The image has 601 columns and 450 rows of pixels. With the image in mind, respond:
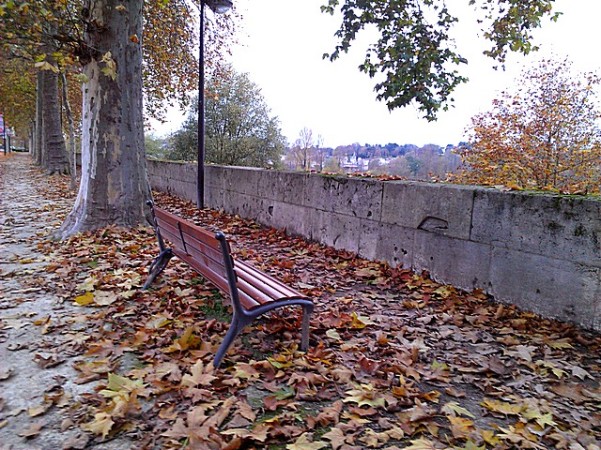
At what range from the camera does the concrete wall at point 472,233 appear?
3.71m

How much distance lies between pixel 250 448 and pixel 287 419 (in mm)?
306

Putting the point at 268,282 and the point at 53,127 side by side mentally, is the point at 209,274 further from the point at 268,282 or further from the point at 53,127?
the point at 53,127

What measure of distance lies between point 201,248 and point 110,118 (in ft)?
15.7

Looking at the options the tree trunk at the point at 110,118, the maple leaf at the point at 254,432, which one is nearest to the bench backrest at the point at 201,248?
the maple leaf at the point at 254,432

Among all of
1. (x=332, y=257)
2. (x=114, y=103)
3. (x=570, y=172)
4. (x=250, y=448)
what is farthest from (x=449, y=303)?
(x=570, y=172)

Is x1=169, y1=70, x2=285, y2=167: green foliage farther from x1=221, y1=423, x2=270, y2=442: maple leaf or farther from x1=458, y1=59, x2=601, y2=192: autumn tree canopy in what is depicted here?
x1=221, y1=423, x2=270, y2=442: maple leaf

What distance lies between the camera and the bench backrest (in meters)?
2.94

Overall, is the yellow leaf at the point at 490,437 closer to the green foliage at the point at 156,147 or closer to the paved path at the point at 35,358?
the paved path at the point at 35,358

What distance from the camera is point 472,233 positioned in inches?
180

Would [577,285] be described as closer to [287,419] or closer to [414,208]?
[414,208]

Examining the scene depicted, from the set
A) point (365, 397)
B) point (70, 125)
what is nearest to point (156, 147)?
point (70, 125)

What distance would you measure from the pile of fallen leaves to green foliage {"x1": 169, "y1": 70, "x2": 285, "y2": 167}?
1912 centimetres

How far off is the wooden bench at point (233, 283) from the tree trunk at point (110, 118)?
376cm

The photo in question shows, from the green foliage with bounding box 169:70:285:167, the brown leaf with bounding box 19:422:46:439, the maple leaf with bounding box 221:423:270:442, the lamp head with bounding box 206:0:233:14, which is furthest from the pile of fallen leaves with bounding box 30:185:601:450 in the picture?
the green foliage with bounding box 169:70:285:167
